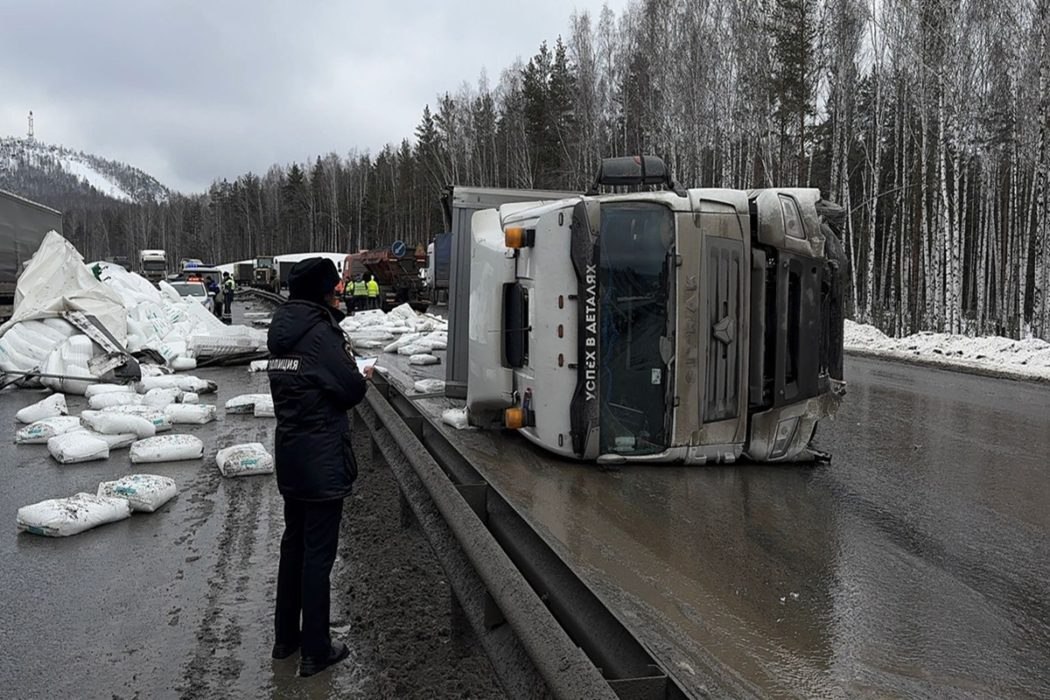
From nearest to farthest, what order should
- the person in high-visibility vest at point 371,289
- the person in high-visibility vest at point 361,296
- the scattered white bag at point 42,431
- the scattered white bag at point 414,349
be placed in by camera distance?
the scattered white bag at point 42,431 → the scattered white bag at point 414,349 → the person in high-visibility vest at point 371,289 → the person in high-visibility vest at point 361,296

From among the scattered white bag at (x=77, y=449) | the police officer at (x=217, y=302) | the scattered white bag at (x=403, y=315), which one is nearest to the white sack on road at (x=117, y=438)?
the scattered white bag at (x=77, y=449)

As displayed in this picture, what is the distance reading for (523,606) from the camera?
256 cm

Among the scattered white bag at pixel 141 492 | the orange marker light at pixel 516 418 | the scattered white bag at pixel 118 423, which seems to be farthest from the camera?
the scattered white bag at pixel 118 423

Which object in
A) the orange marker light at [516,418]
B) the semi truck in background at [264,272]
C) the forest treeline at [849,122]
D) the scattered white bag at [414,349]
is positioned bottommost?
the orange marker light at [516,418]

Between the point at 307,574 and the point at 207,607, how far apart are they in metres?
0.96

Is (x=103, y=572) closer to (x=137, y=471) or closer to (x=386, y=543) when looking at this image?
(x=386, y=543)

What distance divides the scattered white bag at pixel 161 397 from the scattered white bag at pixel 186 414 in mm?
202

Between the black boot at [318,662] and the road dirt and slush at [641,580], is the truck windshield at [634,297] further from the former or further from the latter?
the black boot at [318,662]

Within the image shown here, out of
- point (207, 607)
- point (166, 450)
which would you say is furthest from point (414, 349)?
point (207, 607)

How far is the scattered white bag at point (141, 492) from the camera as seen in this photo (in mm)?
5543

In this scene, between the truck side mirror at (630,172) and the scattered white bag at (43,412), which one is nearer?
the truck side mirror at (630,172)

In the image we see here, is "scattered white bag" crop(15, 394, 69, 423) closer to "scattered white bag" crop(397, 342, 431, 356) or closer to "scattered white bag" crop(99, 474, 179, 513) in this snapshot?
"scattered white bag" crop(99, 474, 179, 513)

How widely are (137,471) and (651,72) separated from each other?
3368 centimetres

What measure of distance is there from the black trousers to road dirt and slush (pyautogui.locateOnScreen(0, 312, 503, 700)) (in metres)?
0.15
